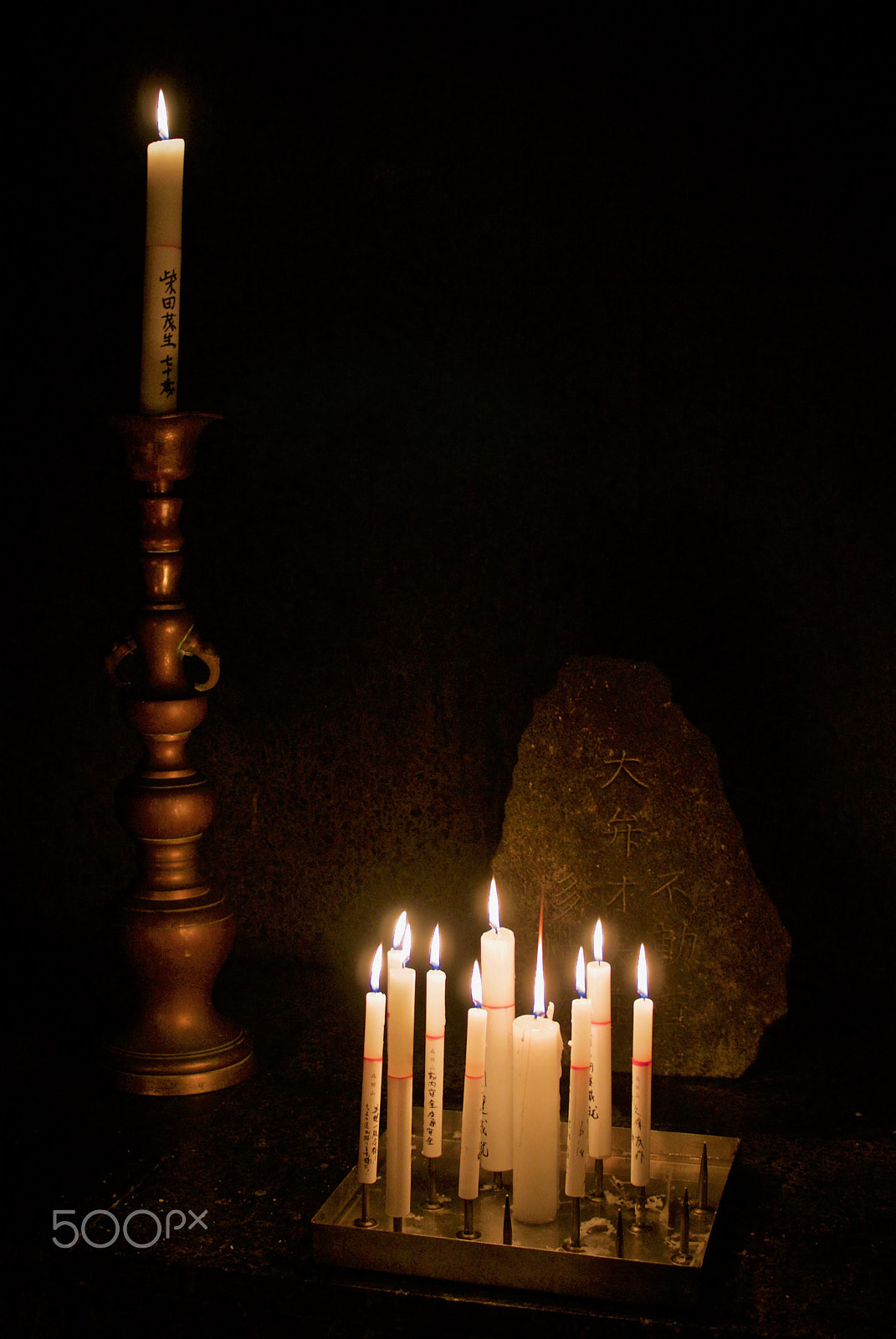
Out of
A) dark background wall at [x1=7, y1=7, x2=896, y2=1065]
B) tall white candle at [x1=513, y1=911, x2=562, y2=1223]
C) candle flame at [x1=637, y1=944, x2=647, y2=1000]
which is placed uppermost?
dark background wall at [x1=7, y1=7, x2=896, y2=1065]

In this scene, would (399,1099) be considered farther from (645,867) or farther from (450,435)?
(450,435)

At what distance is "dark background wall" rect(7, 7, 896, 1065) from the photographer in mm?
2068

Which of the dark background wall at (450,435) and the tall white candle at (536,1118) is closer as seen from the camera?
the tall white candle at (536,1118)

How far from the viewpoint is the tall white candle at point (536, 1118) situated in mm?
1282

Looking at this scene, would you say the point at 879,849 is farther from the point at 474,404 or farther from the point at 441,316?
the point at 441,316

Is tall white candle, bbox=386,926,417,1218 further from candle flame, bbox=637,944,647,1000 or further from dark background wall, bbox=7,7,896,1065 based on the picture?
dark background wall, bbox=7,7,896,1065

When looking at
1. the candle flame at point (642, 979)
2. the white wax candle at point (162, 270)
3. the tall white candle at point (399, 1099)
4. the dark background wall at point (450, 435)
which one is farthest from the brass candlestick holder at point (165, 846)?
the candle flame at point (642, 979)

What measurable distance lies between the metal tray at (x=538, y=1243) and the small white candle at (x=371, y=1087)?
55 millimetres

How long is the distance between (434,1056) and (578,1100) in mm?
149

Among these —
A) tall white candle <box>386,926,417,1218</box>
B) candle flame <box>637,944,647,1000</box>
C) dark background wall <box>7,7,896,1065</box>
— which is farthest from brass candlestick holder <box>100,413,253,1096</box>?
candle flame <box>637,944,647,1000</box>

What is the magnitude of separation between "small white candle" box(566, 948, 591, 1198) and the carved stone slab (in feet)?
1.69

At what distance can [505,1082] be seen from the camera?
1.33 m

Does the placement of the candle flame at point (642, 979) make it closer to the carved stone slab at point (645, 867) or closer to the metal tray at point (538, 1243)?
the metal tray at point (538, 1243)

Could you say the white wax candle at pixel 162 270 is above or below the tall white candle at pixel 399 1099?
above
